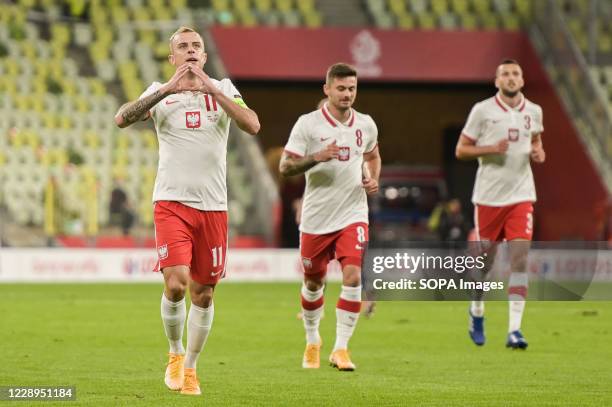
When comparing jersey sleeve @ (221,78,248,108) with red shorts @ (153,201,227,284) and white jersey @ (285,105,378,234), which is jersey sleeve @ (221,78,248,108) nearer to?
red shorts @ (153,201,227,284)

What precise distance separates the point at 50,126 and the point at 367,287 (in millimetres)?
20217

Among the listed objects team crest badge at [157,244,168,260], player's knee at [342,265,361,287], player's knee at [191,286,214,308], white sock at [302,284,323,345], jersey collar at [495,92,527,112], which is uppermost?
jersey collar at [495,92,527,112]

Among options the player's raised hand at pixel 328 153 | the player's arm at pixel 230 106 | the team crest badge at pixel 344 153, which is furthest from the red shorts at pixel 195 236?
the team crest badge at pixel 344 153

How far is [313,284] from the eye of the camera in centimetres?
1169

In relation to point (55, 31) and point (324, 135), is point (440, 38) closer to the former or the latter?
point (55, 31)

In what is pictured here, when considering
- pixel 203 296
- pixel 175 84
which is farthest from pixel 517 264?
pixel 175 84

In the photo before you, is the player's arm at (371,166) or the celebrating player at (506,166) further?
the celebrating player at (506,166)

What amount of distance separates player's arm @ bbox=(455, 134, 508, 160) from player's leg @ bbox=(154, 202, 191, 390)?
4.55m

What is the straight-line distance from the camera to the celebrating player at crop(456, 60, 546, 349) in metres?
13.3

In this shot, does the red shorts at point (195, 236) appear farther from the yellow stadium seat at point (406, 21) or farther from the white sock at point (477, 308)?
the yellow stadium seat at point (406, 21)

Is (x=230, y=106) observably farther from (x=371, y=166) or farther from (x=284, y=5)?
(x=284, y=5)

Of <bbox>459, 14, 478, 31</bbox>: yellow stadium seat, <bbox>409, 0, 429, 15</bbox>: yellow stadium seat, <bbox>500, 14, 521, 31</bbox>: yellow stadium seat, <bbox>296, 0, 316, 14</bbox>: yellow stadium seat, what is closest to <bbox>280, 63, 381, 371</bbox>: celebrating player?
<bbox>296, 0, 316, 14</bbox>: yellow stadium seat

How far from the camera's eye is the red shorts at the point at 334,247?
37.0ft

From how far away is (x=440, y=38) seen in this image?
34125 mm
